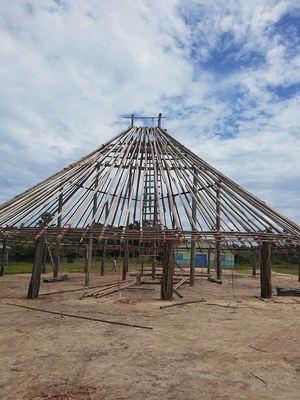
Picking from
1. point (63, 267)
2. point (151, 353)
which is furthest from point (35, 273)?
point (63, 267)

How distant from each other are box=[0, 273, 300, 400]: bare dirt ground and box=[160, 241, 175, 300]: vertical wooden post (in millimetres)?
1166

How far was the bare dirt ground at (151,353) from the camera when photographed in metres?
4.27

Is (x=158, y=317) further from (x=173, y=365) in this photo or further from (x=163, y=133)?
(x=163, y=133)

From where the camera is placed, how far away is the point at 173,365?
5.11m

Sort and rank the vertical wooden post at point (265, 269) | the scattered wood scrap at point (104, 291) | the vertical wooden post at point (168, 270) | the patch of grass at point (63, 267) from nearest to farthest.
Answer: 1. the vertical wooden post at point (168, 270)
2. the scattered wood scrap at point (104, 291)
3. the vertical wooden post at point (265, 269)
4. the patch of grass at point (63, 267)

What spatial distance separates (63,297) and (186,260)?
1165 inches

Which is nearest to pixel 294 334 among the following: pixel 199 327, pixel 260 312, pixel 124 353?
pixel 199 327

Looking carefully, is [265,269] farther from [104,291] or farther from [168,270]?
[104,291]

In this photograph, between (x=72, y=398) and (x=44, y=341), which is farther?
(x=44, y=341)

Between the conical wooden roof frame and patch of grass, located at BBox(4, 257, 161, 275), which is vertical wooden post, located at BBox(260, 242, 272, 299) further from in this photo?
patch of grass, located at BBox(4, 257, 161, 275)

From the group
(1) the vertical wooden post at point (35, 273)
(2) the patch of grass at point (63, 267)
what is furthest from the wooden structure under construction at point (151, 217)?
(2) the patch of grass at point (63, 267)

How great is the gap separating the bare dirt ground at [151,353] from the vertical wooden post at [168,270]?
3.83 ft

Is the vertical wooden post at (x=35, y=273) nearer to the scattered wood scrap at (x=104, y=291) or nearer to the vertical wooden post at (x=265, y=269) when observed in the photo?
the scattered wood scrap at (x=104, y=291)

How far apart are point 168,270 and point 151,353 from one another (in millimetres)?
5295
